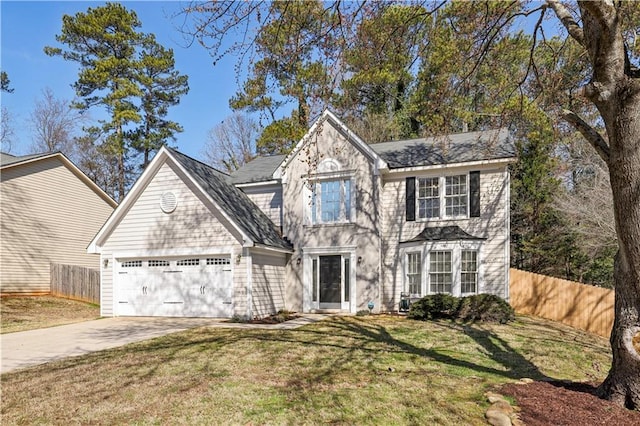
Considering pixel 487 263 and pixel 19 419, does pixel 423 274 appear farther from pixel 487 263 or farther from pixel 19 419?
pixel 19 419

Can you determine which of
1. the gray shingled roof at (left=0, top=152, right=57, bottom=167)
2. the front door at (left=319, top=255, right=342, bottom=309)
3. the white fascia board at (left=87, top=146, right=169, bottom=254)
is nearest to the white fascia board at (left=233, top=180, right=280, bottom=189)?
the white fascia board at (left=87, top=146, right=169, bottom=254)

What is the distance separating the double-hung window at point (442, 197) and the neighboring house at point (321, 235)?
0.04 meters

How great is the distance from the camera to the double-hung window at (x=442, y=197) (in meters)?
14.6

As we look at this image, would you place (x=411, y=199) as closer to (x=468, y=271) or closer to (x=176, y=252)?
(x=468, y=271)

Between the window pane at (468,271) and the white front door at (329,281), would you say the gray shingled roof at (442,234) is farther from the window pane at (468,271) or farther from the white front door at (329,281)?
the white front door at (329,281)

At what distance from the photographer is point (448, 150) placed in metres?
15.2

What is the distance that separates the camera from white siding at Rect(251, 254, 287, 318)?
13637 millimetres

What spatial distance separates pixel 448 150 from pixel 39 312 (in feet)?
55.0

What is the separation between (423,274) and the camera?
14.3 meters

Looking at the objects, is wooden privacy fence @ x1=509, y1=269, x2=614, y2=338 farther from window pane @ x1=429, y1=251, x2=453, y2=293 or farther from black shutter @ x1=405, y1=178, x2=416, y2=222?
black shutter @ x1=405, y1=178, x2=416, y2=222

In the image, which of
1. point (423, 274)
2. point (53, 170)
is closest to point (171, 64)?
point (53, 170)

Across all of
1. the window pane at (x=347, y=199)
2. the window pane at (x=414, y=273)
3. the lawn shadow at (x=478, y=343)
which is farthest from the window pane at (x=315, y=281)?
the window pane at (x=414, y=273)

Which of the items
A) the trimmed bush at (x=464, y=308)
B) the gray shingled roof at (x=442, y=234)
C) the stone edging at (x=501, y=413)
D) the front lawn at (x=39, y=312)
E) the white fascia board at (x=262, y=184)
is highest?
the white fascia board at (x=262, y=184)

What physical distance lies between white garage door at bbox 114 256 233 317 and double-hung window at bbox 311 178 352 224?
3.91 metres
